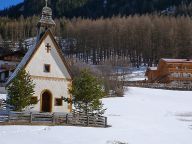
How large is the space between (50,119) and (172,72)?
67886mm

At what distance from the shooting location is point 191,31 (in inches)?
5369

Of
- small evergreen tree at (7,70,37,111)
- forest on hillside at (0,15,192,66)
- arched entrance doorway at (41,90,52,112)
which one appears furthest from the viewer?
forest on hillside at (0,15,192,66)

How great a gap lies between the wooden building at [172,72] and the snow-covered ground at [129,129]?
130 ft

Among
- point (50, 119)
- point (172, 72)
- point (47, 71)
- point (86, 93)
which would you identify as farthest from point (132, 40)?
point (50, 119)

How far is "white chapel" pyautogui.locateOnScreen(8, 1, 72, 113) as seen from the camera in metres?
35.3

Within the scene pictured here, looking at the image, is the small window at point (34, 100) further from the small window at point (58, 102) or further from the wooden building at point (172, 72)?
the wooden building at point (172, 72)

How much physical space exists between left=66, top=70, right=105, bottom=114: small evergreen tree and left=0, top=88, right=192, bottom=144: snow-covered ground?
96.6 inches

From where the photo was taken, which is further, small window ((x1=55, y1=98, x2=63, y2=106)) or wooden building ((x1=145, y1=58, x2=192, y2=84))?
wooden building ((x1=145, y1=58, x2=192, y2=84))

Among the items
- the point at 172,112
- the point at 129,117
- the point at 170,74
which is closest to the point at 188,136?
the point at 129,117

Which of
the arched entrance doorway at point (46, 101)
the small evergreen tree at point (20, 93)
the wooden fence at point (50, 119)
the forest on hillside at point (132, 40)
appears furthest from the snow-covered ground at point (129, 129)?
the forest on hillside at point (132, 40)

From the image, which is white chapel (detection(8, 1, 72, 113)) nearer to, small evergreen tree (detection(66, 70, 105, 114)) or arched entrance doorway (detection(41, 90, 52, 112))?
arched entrance doorway (detection(41, 90, 52, 112))

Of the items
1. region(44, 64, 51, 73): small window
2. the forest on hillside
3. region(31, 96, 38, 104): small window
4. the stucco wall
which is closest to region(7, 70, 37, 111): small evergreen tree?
region(31, 96, 38, 104): small window

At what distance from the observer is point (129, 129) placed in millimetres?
33438

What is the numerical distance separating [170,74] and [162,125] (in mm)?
60176
